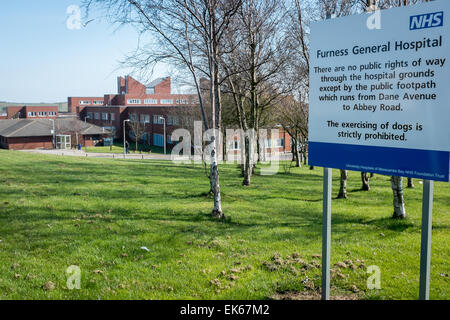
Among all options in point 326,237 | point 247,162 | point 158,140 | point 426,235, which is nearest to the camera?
point 426,235

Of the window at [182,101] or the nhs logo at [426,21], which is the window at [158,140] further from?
the nhs logo at [426,21]

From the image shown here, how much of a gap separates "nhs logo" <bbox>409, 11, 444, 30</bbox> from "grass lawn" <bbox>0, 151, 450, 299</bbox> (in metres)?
3.90

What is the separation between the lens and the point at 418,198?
16.0m

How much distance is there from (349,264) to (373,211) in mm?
5956

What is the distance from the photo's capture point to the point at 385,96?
16.0 ft

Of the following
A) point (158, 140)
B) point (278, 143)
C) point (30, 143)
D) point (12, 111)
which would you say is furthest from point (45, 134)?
point (12, 111)

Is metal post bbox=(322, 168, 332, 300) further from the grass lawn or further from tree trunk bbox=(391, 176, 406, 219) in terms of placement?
tree trunk bbox=(391, 176, 406, 219)

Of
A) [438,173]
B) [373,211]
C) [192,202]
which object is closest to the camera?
[438,173]

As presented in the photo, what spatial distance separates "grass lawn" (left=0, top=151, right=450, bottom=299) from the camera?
20.3 feet

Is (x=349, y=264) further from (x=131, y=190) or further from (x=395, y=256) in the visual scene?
(x=131, y=190)

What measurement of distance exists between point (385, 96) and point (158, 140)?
207ft

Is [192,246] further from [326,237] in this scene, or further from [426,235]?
[426,235]

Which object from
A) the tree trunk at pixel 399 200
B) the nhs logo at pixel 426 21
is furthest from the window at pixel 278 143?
the nhs logo at pixel 426 21

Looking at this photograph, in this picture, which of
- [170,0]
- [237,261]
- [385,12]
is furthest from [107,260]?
[170,0]
